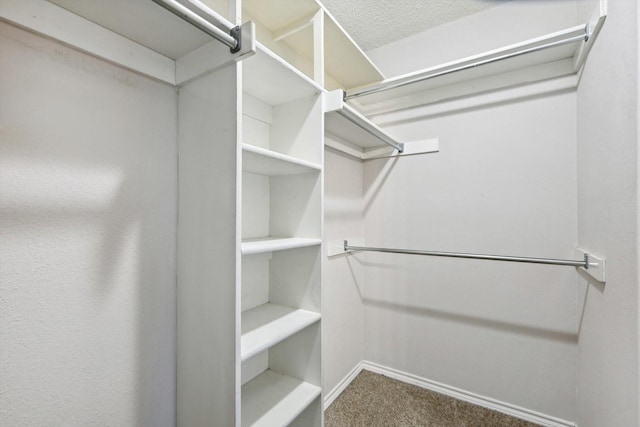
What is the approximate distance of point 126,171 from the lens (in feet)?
2.94

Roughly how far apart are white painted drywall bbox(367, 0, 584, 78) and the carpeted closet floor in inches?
93.5

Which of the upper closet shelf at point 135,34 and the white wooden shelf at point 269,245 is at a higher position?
the upper closet shelf at point 135,34

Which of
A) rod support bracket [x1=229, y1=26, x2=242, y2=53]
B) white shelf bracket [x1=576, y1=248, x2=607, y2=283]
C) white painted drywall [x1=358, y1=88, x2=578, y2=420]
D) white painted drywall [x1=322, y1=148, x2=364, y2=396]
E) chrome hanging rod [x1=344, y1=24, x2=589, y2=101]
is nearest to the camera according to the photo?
rod support bracket [x1=229, y1=26, x2=242, y2=53]

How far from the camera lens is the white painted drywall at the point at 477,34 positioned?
163 cm

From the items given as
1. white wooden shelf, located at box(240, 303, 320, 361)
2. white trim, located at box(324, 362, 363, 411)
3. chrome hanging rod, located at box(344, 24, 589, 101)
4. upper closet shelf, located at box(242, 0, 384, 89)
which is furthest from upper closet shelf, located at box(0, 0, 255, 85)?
white trim, located at box(324, 362, 363, 411)

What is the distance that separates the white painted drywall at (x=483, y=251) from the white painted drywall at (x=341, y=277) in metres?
0.12

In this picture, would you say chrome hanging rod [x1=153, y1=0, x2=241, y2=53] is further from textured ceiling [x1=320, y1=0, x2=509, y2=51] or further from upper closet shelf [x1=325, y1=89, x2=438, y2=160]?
textured ceiling [x1=320, y1=0, x2=509, y2=51]

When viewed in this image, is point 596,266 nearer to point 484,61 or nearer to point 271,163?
point 484,61

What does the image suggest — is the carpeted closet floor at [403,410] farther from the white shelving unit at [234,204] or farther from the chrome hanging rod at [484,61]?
the chrome hanging rod at [484,61]

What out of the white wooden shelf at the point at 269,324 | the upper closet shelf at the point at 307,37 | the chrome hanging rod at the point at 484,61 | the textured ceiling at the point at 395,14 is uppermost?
the textured ceiling at the point at 395,14

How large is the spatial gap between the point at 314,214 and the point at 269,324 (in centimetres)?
52

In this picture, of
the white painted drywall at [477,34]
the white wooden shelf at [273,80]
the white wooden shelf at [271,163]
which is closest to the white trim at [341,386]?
the white wooden shelf at [271,163]

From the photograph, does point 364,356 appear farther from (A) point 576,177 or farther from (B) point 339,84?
(B) point 339,84

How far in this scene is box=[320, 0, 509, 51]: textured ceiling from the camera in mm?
1691
